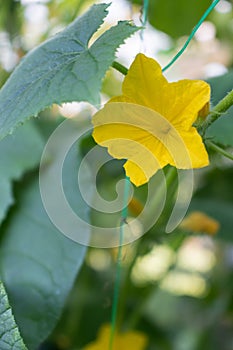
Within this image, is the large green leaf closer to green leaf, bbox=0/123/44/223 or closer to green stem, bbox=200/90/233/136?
green leaf, bbox=0/123/44/223

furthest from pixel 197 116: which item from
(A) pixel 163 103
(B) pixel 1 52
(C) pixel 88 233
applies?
(B) pixel 1 52

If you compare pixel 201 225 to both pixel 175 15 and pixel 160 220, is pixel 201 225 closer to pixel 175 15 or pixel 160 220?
pixel 160 220

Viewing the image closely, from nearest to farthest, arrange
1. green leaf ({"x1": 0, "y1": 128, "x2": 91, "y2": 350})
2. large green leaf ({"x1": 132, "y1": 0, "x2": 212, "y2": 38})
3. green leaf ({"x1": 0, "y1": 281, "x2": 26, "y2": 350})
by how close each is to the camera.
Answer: green leaf ({"x1": 0, "y1": 281, "x2": 26, "y2": 350}) < green leaf ({"x1": 0, "y1": 128, "x2": 91, "y2": 350}) < large green leaf ({"x1": 132, "y1": 0, "x2": 212, "y2": 38})

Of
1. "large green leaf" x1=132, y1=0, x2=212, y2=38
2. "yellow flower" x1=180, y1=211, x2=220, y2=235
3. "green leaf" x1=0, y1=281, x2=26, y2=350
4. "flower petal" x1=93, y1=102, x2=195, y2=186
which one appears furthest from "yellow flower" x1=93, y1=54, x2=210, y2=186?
"large green leaf" x1=132, y1=0, x2=212, y2=38

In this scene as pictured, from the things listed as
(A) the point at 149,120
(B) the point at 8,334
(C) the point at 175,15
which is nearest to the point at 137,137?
(A) the point at 149,120

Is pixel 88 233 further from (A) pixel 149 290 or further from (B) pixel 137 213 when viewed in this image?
(A) pixel 149 290

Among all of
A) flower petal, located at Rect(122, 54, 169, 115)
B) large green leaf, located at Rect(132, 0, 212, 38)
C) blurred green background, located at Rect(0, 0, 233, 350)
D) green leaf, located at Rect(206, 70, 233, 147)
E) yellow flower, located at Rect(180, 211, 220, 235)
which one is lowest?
blurred green background, located at Rect(0, 0, 233, 350)
